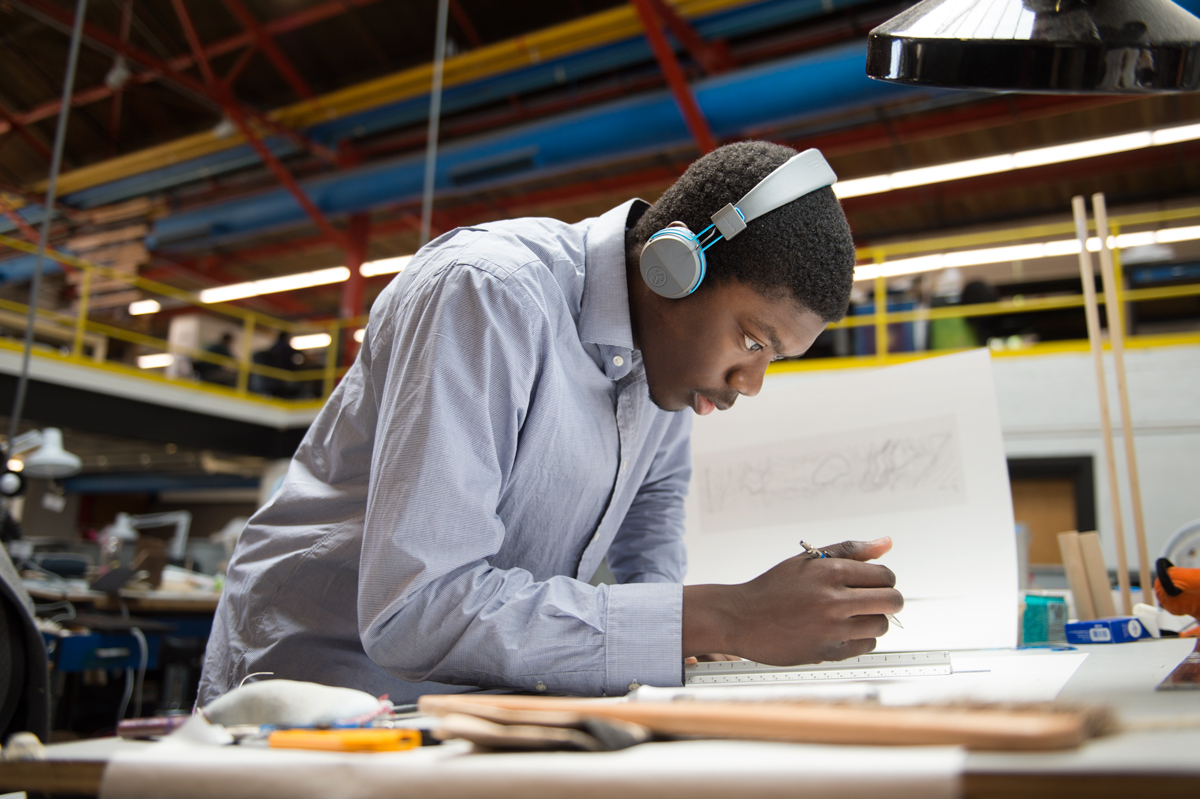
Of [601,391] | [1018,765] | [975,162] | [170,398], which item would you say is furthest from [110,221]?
[1018,765]

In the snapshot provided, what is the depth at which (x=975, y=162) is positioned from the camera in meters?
7.93

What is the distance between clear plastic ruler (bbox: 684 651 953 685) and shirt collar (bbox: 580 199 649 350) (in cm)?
40

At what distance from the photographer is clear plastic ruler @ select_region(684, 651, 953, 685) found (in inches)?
34.8

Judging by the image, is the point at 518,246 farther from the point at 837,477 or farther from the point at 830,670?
the point at 837,477

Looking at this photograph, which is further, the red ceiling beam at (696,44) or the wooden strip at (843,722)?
the red ceiling beam at (696,44)

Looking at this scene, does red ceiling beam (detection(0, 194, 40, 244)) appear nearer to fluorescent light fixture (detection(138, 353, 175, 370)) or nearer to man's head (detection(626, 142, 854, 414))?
fluorescent light fixture (detection(138, 353, 175, 370))

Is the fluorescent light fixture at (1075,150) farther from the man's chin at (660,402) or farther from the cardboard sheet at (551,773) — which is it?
the cardboard sheet at (551,773)

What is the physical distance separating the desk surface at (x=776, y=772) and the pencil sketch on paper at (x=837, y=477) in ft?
2.80

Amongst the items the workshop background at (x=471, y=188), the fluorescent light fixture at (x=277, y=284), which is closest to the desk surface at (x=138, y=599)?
the workshop background at (x=471, y=188)

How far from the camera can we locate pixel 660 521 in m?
1.36

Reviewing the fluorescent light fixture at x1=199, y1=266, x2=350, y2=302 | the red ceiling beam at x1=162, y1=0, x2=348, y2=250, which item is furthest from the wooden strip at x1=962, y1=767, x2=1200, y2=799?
the fluorescent light fixture at x1=199, y1=266, x2=350, y2=302

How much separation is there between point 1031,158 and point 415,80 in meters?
6.14

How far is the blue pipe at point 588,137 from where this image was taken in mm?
6262

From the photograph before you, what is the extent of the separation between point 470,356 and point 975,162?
27.4 ft
